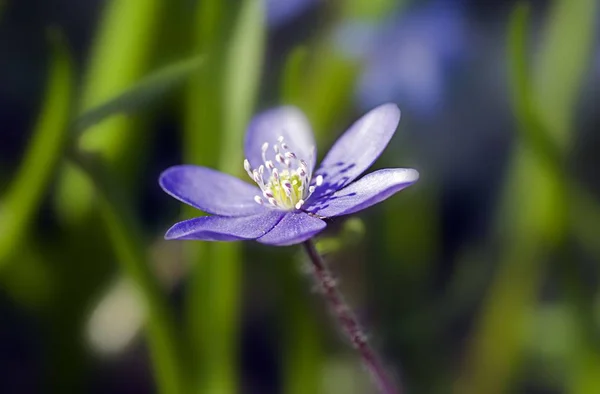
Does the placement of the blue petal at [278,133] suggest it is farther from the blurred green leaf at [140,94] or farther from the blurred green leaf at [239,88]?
the blurred green leaf at [239,88]

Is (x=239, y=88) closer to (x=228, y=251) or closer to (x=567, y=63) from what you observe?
(x=228, y=251)

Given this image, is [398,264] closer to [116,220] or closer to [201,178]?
[116,220]

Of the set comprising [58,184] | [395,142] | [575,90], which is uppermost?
[58,184]

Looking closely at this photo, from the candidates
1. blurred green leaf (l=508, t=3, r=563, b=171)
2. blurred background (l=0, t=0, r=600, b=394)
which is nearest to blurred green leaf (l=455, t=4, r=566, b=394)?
blurred background (l=0, t=0, r=600, b=394)

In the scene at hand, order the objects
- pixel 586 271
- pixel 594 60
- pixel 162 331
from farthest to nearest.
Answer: pixel 586 271, pixel 594 60, pixel 162 331

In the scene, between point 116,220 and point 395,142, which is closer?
point 116,220

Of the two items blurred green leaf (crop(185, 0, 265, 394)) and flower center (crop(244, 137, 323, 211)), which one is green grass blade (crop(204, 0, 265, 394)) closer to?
blurred green leaf (crop(185, 0, 265, 394))

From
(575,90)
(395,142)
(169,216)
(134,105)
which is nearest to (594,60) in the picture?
(575,90)
